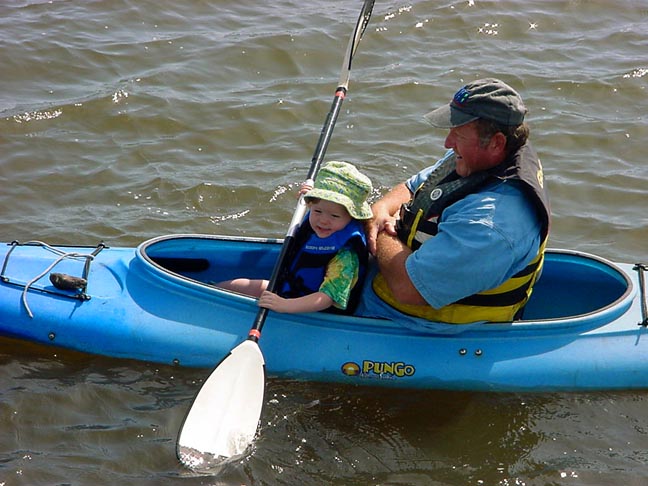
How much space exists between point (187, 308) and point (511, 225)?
1.53 m

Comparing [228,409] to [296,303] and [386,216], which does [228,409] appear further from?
[386,216]

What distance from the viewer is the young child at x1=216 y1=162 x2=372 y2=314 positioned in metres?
3.74

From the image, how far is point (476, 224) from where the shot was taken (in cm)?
342

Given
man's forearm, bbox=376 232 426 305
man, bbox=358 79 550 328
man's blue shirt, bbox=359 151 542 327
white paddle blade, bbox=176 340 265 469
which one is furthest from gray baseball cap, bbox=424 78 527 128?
white paddle blade, bbox=176 340 265 469

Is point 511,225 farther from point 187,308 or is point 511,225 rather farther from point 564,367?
point 187,308

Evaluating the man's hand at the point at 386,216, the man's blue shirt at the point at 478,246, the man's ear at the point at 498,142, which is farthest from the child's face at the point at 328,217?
the man's ear at the point at 498,142

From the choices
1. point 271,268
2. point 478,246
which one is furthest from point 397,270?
point 271,268

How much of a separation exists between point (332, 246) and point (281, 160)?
8.16 feet

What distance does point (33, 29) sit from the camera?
7.80 metres

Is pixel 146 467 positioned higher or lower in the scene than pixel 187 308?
lower

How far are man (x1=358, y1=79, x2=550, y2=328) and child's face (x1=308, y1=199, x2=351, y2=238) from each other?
22 cm

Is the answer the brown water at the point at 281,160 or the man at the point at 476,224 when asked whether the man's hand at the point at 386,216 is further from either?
the brown water at the point at 281,160

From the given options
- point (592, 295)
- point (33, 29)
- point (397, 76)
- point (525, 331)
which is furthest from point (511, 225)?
point (33, 29)

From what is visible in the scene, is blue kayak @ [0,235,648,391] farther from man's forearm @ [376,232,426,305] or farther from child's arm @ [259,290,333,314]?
man's forearm @ [376,232,426,305]
